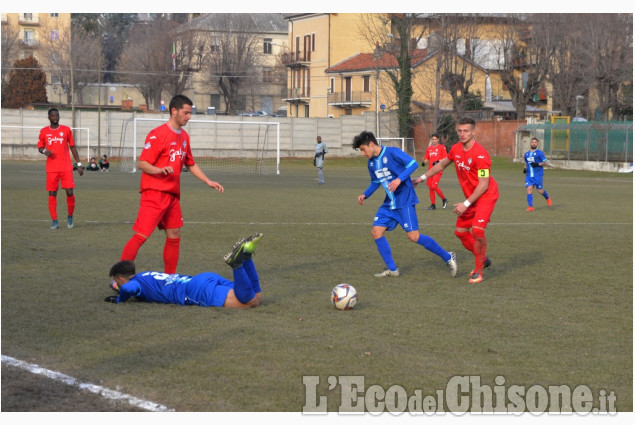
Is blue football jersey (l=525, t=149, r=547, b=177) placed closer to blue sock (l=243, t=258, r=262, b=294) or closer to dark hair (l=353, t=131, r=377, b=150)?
dark hair (l=353, t=131, r=377, b=150)

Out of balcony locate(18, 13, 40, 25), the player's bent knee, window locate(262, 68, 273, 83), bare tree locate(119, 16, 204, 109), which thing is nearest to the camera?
the player's bent knee

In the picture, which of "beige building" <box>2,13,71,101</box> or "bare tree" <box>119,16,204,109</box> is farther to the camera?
"beige building" <box>2,13,71,101</box>

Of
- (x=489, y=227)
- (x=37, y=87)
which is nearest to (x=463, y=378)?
(x=489, y=227)

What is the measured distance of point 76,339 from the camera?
6480mm

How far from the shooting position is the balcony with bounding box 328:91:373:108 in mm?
70225

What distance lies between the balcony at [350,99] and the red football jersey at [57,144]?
56.2 meters

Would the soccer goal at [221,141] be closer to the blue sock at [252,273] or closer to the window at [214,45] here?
the window at [214,45]

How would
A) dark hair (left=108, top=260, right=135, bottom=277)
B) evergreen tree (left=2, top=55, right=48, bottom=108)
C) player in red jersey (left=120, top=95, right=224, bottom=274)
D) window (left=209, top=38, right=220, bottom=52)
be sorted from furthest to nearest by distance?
evergreen tree (left=2, top=55, right=48, bottom=108)
window (left=209, top=38, right=220, bottom=52)
player in red jersey (left=120, top=95, right=224, bottom=274)
dark hair (left=108, top=260, right=135, bottom=277)

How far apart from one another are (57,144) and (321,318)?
842cm

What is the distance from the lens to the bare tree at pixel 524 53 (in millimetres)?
54750

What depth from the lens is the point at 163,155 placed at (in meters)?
8.70

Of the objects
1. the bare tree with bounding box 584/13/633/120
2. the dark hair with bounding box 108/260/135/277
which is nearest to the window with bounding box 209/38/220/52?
Result: the bare tree with bounding box 584/13/633/120

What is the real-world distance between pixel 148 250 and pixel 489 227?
264 inches

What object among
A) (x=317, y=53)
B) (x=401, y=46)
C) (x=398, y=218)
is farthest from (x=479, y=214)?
(x=317, y=53)
